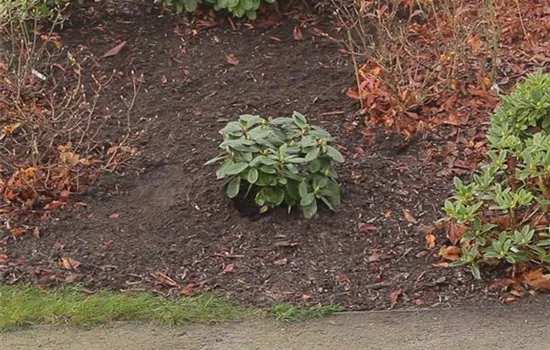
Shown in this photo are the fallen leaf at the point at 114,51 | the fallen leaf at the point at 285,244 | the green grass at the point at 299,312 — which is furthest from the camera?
the fallen leaf at the point at 114,51

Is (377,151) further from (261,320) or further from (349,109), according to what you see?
(261,320)

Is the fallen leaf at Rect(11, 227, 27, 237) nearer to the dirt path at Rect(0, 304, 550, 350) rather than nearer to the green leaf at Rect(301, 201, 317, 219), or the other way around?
the dirt path at Rect(0, 304, 550, 350)

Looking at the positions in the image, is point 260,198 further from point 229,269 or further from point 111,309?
point 111,309

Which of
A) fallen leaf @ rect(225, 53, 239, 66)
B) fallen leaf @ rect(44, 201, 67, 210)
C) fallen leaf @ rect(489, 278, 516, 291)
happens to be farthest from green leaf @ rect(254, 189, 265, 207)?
fallen leaf @ rect(225, 53, 239, 66)

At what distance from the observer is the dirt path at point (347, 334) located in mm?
3932

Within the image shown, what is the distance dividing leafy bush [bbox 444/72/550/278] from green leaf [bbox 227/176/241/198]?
3.47 ft

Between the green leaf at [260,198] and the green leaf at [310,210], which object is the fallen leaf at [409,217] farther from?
the green leaf at [260,198]

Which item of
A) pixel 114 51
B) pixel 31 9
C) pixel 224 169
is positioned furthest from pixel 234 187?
pixel 31 9

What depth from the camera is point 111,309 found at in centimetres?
419

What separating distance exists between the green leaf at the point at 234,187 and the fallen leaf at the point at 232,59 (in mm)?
1599

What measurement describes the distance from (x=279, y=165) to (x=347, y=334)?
3.35 feet

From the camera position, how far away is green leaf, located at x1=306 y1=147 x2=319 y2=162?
4.67 m

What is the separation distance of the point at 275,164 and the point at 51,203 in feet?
4.15

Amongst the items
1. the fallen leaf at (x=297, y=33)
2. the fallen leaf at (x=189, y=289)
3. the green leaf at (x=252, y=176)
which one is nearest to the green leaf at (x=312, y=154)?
the green leaf at (x=252, y=176)
